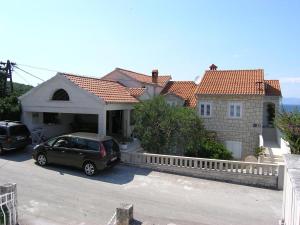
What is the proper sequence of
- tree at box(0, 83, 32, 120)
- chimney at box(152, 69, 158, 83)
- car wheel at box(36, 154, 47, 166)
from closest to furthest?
car wheel at box(36, 154, 47, 166)
tree at box(0, 83, 32, 120)
chimney at box(152, 69, 158, 83)

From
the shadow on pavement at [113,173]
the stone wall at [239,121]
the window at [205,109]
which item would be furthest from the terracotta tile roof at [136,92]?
the shadow on pavement at [113,173]

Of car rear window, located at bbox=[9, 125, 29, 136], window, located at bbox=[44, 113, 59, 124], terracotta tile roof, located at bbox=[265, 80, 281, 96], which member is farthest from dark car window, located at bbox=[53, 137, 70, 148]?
terracotta tile roof, located at bbox=[265, 80, 281, 96]

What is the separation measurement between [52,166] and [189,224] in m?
8.35

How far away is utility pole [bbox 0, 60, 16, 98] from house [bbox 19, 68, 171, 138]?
440cm

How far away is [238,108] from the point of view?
2356 cm

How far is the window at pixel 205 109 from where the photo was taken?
24.4 metres

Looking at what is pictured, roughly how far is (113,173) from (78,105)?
552 centimetres

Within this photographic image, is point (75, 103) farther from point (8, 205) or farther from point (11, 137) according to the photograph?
point (8, 205)

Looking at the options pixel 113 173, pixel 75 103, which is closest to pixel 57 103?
pixel 75 103

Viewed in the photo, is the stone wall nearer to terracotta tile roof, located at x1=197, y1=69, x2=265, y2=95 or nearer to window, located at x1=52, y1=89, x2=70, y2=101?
terracotta tile roof, located at x1=197, y1=69, x2=265, y2=95

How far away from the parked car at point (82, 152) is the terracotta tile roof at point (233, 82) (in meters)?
12.3

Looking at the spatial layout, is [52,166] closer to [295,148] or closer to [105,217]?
[105,217]

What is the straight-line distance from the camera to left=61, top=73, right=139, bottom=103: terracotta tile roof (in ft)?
60.0

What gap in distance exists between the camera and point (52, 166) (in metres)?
15.0
